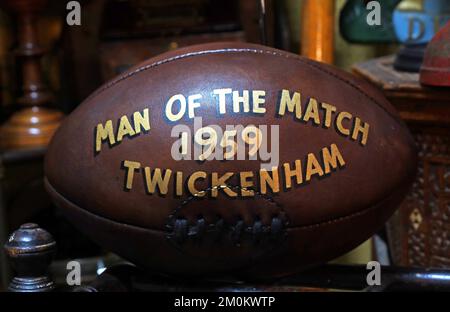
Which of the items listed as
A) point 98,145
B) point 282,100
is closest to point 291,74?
point 282,100

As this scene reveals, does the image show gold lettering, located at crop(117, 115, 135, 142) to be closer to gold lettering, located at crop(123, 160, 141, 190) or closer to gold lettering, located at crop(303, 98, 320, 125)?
gold lettering, located at crop(123, 160, 141, 190)

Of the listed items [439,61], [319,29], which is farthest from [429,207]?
[319,29]

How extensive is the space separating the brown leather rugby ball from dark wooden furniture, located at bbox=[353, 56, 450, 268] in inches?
18.5

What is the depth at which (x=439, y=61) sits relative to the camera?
1.50m

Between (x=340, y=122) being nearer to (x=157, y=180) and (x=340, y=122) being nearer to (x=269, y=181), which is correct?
(x=269, y=181)

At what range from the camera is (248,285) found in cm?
118

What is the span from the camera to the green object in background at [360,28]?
2.32 metres

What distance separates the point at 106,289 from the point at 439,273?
51cm

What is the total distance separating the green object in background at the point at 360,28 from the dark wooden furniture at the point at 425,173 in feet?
1.91

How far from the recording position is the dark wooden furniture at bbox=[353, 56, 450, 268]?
161 cm

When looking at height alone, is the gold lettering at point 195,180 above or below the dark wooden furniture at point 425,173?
above

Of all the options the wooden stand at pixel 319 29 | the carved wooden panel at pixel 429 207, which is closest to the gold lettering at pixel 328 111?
the carved wooden panel at pixel 429 207

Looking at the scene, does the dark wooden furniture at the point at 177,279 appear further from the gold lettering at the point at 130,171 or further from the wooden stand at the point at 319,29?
the wooden stand at the point at 319,29
